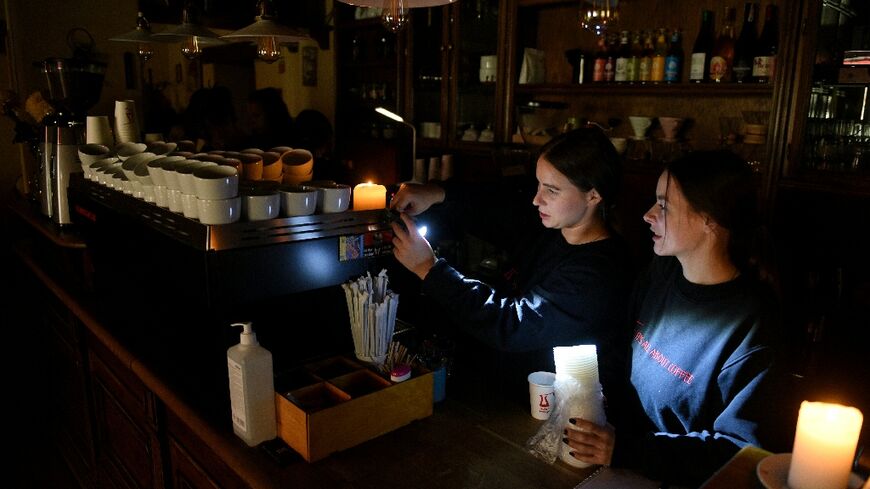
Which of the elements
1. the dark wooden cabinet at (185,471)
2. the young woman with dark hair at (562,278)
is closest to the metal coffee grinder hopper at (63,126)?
the dark wooden cabinet at (185,471)

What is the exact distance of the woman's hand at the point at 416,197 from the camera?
5.75ft

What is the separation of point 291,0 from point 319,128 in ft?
3.31

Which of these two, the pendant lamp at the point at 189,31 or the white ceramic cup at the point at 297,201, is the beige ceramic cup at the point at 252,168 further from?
the pendant lamp at the point at 189,31

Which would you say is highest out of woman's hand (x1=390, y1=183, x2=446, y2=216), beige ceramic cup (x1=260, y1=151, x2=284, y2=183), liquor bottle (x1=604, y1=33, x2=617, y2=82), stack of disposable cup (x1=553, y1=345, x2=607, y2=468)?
liquor bottle (x1=604, y1=33, x2=617, y2=82)

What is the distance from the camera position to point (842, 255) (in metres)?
2.35

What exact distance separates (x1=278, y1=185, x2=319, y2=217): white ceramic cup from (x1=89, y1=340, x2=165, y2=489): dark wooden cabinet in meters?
0.68

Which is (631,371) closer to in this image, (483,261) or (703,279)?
(703,279)

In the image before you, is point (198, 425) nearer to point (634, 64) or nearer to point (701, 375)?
point (701, 375)

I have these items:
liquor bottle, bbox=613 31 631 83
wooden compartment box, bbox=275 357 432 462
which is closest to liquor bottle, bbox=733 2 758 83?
liquor bottle, bbox=613 31 631 83

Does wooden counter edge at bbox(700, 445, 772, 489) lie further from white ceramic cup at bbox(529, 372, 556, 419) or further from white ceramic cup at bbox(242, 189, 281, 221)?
white ceramic cup at bbox(242, 189, 281, 221)

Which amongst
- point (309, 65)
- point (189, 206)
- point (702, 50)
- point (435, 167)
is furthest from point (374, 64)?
point (189, 206)

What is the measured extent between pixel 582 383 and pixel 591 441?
10 centimetres

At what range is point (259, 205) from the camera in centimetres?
130

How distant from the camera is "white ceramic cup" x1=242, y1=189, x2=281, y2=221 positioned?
1.30m
